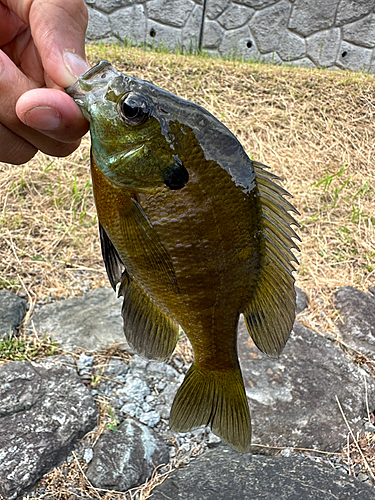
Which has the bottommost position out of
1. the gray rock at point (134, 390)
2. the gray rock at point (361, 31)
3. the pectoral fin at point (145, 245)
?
the gray rock at point (134, 390)

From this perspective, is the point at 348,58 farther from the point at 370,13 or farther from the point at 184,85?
the point at 184,85

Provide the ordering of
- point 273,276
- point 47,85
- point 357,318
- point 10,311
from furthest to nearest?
point 357,318, point 10,311, point 47,85, point 273,276

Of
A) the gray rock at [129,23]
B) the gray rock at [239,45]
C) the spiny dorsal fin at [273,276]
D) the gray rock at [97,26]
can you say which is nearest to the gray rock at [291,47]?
the gray rock at [239,45]

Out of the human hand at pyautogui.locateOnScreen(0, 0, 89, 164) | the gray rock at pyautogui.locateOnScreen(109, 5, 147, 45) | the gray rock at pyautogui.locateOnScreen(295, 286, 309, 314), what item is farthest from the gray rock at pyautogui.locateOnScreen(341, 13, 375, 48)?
the human hand at pyautogui.locateOnScreen(0, 0, 89, 164)

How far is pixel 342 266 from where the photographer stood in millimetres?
3359

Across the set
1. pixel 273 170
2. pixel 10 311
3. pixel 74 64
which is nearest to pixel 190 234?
pixel 74 64

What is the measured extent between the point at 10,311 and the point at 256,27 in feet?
16.7

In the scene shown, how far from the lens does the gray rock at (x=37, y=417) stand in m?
1.83

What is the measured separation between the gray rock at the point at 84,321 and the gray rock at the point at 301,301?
1.14 metres

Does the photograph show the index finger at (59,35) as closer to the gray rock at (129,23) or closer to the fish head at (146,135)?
the fish head at (146,135)

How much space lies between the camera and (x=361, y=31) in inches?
241

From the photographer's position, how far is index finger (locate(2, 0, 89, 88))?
1.07 meters

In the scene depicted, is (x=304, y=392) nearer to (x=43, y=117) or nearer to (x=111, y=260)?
(x=111, y=260)

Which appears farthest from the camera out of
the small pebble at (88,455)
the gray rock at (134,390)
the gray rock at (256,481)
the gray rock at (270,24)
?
the gray rock at (270,24)
